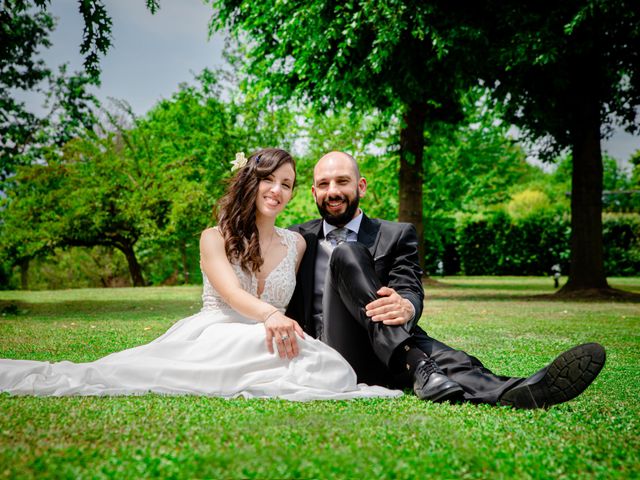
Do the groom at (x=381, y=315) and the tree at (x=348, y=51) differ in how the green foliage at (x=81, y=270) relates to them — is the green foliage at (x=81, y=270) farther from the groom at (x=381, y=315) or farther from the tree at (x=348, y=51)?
the groom at (x=381, y=315)

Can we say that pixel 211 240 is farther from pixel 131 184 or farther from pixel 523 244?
pixel 523 244

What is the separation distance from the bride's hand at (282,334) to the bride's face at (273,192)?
881mm

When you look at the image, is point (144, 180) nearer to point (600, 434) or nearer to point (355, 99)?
point (355, 99)

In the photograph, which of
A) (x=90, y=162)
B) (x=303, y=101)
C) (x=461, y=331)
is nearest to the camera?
(x=461, y=331)

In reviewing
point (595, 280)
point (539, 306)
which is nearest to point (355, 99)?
point (539, 306)

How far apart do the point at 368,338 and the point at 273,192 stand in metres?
1.27

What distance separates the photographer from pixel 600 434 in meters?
3.00

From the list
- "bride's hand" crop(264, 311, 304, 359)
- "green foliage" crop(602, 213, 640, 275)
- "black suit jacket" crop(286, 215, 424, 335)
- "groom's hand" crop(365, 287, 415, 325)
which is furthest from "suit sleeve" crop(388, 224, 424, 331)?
"green foliage" crop(602, 213, 640, 275)

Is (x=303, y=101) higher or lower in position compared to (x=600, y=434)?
higher

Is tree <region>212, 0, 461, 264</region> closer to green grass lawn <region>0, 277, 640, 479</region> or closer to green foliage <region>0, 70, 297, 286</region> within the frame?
green foliage <region>0, 70, 297, 286</region>

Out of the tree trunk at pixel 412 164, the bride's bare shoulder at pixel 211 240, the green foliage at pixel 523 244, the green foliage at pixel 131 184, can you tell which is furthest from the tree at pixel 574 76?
the green foliage at pixel 523 244

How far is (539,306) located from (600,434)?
9.65 m

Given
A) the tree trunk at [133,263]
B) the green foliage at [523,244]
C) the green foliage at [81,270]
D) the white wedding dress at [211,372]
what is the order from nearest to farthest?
1. the white wedding dress at [211,372]
2. the tree trunk at [133,263]
3. the green foliage at [523,244]
4. the green foliage at [81,270]

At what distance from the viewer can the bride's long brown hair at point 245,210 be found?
13.9 ft
